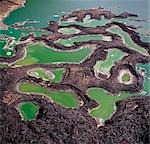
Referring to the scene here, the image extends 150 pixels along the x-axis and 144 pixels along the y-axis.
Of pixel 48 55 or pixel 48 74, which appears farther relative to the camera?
pixel 48 55

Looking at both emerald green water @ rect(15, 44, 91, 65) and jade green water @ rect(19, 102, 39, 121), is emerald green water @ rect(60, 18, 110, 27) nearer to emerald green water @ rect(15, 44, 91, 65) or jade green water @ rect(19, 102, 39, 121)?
emerald green water @ rect(15, 44, 91, 65)

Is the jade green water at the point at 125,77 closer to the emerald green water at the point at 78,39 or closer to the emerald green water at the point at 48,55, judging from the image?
the emerald green water at the point at 48,55

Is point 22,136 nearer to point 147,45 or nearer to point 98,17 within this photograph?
point 147,45

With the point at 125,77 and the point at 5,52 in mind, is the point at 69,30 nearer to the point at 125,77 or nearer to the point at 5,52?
the point at 5,52

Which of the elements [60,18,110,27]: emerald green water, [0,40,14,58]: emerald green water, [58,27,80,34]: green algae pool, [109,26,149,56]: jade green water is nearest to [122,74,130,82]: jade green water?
[109,26,149,56]: jade green water

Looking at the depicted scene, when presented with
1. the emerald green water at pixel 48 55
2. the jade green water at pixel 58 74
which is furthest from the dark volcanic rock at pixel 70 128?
the emerald green water at pixel 48 55

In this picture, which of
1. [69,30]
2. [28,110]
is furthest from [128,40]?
[28,110]
